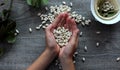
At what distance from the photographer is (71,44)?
1.00 metres

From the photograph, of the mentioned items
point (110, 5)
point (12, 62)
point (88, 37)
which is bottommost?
point (12, 62)

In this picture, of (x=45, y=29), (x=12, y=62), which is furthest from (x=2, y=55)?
(x=45, y=29)

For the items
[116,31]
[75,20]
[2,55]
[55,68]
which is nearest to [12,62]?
[2,55]

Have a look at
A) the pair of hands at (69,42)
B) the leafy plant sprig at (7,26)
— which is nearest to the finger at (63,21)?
the pair of hands at (69,42)

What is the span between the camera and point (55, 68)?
3.49 ft

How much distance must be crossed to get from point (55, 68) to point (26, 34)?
0.16 m

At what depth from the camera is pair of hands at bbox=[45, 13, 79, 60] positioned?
1.01 m

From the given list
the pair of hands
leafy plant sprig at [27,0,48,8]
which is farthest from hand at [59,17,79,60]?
leafy plant sprig at [27,0,48,8]

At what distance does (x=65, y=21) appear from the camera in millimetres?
1054

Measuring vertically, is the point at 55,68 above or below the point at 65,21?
below

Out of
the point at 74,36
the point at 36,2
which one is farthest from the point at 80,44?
the point at 36,2

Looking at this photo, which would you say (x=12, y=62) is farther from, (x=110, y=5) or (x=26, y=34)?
(x=110, y=5)

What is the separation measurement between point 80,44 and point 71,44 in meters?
0.08

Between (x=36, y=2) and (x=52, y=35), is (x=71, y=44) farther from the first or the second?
(x=36, y=2)
